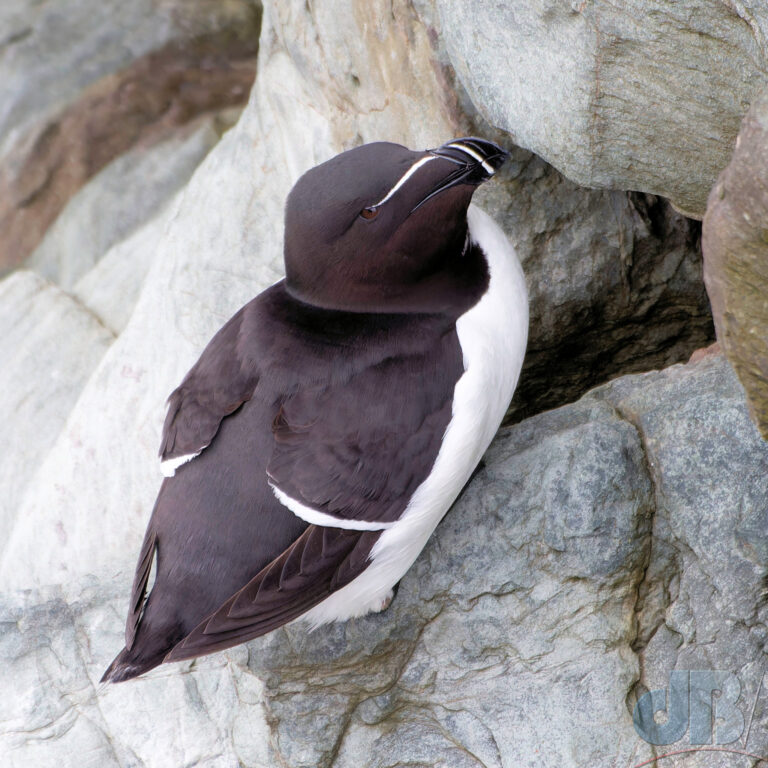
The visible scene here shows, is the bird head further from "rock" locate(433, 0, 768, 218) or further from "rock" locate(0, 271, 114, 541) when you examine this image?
"rock" locate(0, 271, 114, 541)

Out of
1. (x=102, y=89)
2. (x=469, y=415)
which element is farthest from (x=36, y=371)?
(x=469, y=415)

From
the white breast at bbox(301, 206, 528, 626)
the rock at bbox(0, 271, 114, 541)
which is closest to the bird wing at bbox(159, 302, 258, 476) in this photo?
the white breast at bbox(301, 206, 528, 626)

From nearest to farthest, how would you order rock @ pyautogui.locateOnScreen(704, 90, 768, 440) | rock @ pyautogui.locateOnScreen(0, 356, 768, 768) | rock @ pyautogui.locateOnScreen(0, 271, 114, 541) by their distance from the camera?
rock @ pyautogui.locateOnScreen(704, 90, 768, 440)
rock @ pyautogui.locateOnScreen(0, 356, 768, 768)
rock @ pyautogui.locateOnScreen(0, 271, 114, 541)

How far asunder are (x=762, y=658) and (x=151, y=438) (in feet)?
6.37

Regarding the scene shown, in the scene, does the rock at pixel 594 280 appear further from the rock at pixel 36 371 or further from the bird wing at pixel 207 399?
the rock at pixel 36 371

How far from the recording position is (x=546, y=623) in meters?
2.56

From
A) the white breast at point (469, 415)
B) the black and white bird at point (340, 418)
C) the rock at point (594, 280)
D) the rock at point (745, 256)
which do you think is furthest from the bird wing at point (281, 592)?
the rock at point (594, 280)

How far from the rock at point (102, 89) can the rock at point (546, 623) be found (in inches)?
129

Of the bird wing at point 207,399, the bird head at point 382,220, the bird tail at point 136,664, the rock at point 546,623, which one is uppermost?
the bird head at point 382,220

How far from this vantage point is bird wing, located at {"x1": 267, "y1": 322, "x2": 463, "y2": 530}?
231 cm

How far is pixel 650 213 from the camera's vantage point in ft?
9.92

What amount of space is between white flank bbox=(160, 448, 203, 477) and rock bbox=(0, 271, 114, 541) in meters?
1.75

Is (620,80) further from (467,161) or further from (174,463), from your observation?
(174,463)

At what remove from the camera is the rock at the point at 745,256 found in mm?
1632
